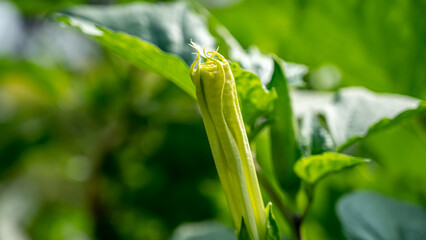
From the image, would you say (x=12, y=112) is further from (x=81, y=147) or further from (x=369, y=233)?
(x=369, y=233)

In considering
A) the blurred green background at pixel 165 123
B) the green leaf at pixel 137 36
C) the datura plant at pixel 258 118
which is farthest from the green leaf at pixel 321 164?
the blurred green background at pixel 165 123

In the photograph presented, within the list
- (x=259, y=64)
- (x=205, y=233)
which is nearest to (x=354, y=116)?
(x=259, y=64)

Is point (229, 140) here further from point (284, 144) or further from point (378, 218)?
point (378, 218)

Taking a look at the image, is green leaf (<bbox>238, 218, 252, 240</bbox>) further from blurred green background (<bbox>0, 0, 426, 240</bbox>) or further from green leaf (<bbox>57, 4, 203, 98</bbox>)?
blurred green background (<bbox>0, 0, 426, 240</bbox>)

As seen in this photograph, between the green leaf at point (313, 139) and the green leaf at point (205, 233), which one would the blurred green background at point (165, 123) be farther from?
the green leaf at point (313, 139)

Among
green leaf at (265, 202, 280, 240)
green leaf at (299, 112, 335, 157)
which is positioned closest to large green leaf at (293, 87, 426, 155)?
green leaf at (299, 112, 335, 157)

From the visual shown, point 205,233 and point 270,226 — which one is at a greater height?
point 270,226

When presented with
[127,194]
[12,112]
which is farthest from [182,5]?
[12,112]
